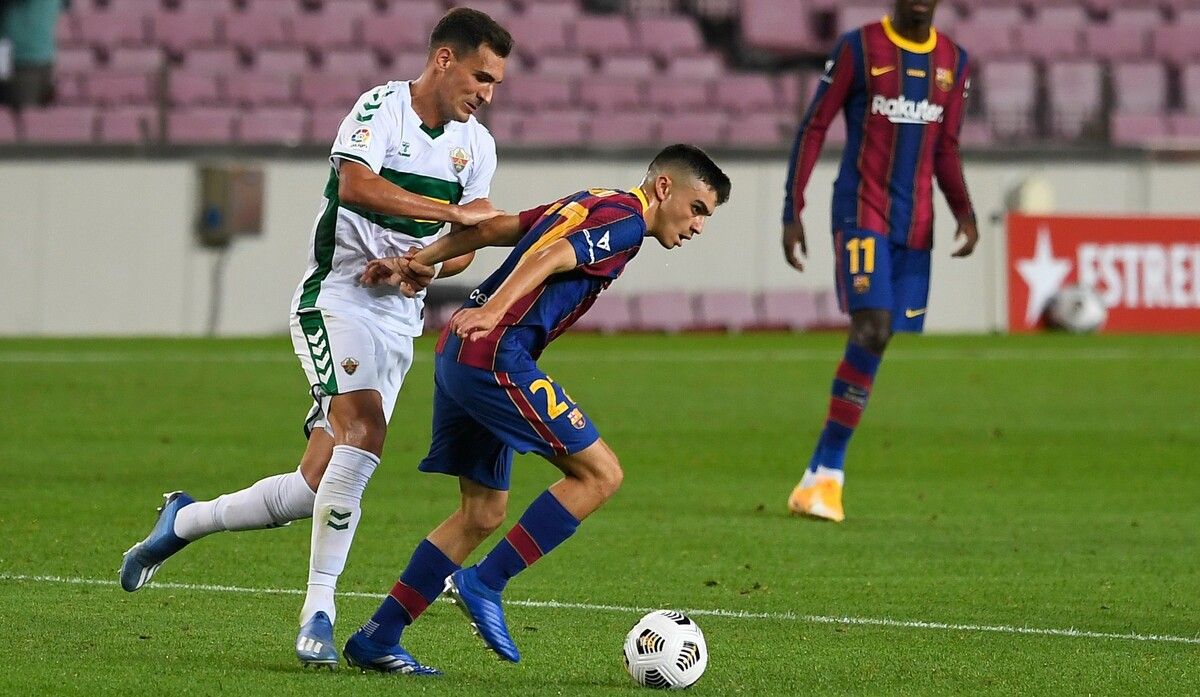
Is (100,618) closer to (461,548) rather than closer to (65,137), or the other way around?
(461,548)

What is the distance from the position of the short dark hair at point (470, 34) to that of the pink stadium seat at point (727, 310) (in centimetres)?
1693

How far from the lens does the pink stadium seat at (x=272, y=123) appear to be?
2303cm

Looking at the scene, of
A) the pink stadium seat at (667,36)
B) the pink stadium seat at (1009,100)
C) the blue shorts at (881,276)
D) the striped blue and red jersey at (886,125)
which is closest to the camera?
the blue shorts at (881,276)

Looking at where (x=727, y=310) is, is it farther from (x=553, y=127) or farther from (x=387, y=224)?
(x=387, y=224)

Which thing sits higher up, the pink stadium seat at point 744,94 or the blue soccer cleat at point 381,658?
the pink stadium seat at point 744,94

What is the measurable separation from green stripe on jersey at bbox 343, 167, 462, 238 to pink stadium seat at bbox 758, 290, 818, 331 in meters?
16.9

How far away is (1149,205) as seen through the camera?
79.4ft

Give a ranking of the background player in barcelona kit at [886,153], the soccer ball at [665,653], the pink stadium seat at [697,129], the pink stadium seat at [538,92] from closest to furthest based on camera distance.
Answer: the soccer ball at [665,653], the background player in barcelona kit at [886,153], the pink stadium seat at [697,129], the pink stadium seat at [538,92]

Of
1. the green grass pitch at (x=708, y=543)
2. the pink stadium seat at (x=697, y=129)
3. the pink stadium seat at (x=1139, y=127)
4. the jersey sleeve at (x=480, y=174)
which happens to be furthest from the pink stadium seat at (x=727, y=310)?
the jersey sleeve at (x=480, y=174)

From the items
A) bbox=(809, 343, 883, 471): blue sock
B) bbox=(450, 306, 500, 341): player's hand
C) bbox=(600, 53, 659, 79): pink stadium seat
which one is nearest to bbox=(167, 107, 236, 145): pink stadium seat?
bbox=(600, 53, 659, 79): pink stadium seat

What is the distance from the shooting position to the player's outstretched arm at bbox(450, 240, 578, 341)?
17.4 ft

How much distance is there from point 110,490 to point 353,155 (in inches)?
169

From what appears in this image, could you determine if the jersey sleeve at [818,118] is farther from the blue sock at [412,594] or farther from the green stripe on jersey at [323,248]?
the blue sock at [412,594]

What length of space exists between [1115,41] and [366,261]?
23076mm
